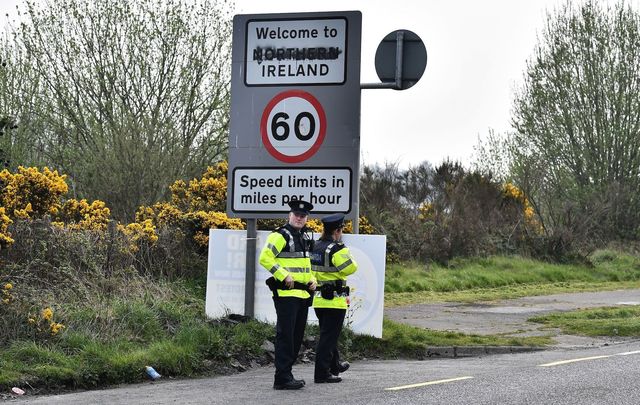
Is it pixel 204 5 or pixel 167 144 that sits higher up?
pixel 204 5

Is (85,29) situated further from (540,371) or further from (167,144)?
(540,371)

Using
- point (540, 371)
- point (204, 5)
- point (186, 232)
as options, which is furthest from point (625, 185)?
point (540, 371)

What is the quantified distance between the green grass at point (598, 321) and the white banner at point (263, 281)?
14.0 feet

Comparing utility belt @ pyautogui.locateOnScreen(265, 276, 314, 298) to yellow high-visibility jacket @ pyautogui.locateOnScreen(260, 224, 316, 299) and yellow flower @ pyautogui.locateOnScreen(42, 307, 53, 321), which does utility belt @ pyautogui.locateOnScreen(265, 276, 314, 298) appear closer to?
yellow high-visibility jacket @ pyautogui.locateOnScreen(260, 224, 316, 299)

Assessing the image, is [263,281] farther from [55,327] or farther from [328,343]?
Result: [55,327]

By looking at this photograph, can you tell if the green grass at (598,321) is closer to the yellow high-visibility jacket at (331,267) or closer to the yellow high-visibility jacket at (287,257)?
the yellow high-visibility jacket at (331,267)

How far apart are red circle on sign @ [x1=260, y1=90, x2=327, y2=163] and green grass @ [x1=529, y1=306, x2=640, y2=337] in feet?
18.5

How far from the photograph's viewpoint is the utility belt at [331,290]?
1124cm

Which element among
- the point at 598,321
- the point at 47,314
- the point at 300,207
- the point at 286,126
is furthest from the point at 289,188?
the point at 598,321

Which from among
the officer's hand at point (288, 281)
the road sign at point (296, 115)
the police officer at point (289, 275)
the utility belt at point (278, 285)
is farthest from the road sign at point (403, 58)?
the officer's hand at point (288, 281)

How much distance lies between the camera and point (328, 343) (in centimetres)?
1116

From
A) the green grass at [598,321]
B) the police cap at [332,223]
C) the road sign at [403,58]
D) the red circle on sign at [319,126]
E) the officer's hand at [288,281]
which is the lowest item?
the green grass at [598,321]

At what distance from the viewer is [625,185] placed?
40.3 m

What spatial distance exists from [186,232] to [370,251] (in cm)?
425
